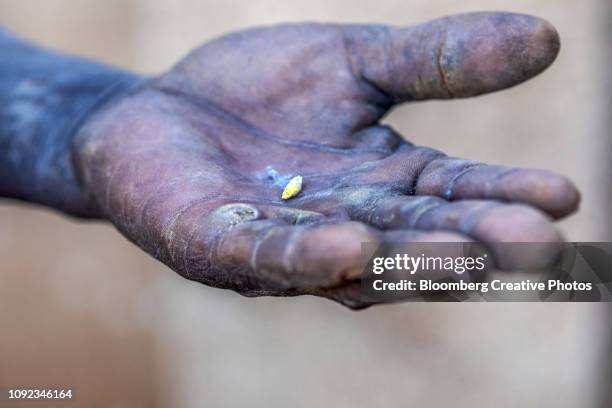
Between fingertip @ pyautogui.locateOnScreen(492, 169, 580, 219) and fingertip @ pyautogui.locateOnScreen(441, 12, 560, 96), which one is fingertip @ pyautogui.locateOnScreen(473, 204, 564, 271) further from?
fingertip @ pyautogui.locateOnScreen(441, 12, 560, 96)

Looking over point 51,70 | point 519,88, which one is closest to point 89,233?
point 51,70

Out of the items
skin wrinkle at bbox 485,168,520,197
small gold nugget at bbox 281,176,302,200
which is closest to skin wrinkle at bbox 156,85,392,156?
small gold nugget at bbox 281,176,302,200

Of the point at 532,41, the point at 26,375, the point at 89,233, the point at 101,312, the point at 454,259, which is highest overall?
the point at 532,41

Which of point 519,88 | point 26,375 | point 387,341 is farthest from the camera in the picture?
point 26,375

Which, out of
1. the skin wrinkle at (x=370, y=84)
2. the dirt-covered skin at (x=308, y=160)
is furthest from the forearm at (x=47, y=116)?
the skin wrinkle at (x=370, y=84)

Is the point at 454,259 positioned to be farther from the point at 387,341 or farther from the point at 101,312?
the point at 101,312

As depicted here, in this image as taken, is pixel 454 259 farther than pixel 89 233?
No
